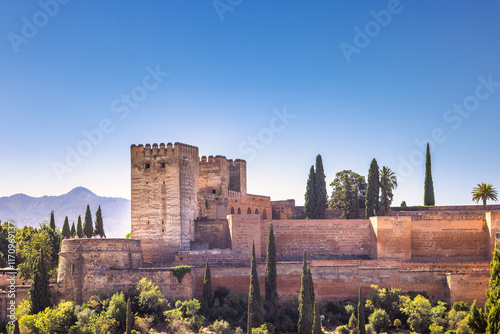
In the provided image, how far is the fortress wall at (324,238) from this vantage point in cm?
3750

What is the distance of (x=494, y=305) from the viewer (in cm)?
2131

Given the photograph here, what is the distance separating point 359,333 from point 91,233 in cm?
2262

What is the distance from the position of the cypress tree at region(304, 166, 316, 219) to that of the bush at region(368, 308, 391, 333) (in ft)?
40.6

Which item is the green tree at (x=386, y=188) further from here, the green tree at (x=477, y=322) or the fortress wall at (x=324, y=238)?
the green tree at (x=477, y=322)

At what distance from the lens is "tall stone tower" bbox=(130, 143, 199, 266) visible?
35938 millimetres

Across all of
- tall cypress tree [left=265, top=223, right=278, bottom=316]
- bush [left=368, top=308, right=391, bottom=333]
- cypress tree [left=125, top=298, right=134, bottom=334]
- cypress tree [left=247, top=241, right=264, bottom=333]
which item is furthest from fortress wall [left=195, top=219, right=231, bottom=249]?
bush [left=368, top=308, right=391, bottom=333]

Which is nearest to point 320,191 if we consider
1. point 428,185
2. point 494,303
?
point 428,185

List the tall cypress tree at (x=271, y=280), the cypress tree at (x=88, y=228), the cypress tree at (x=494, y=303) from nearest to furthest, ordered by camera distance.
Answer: the cypress tree at (x=494, y=303) → the tall cypress tree at (x=271, y=280) → the cypress tree at (x=88, y=228)

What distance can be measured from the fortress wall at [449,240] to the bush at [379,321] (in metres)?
6.87

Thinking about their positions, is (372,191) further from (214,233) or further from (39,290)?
(39,290)

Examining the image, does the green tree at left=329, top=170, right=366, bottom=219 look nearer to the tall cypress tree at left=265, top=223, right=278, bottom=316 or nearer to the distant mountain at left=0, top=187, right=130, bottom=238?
the tall cypress tree at left=265, top=223, right=278, bottom=316

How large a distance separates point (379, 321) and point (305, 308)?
3956mm

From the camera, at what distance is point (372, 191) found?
41500mm

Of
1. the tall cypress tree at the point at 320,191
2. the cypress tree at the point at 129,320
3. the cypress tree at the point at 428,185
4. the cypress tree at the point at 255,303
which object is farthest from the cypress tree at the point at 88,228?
the cypress tree at the point at 428,185
